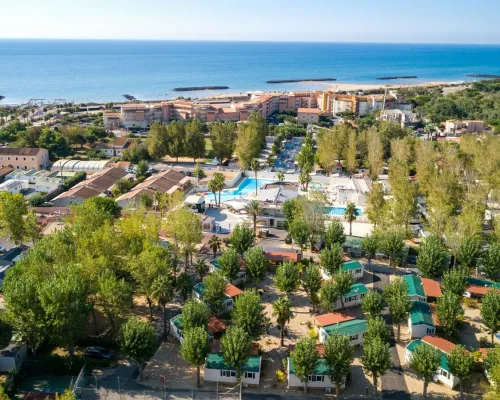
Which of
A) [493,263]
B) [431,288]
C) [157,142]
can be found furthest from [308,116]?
[431,288]

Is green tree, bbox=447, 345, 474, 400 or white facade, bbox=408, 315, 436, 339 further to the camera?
white facade, bbox=408, 315, 436, 339

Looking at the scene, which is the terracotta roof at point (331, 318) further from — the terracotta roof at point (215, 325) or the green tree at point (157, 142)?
the green tree at point (157, 142)

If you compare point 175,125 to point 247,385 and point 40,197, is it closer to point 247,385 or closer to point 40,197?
point 40,197

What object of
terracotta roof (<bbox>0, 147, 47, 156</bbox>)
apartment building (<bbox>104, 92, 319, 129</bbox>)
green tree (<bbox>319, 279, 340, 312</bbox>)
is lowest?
green tree (<bbox>319, 279, 340, 312</bbox>)

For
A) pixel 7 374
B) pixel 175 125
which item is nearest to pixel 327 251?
pixel 7 374

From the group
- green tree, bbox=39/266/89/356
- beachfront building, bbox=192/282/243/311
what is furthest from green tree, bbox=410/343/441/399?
green tree, bbox=39/266/89/356

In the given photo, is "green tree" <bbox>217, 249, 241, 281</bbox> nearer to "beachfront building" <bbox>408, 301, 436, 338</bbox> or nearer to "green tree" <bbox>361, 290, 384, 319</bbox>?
"green tree" <bbox>361, 290, 384, 319</bbox>

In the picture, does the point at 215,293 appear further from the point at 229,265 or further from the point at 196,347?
the point at 196,347
